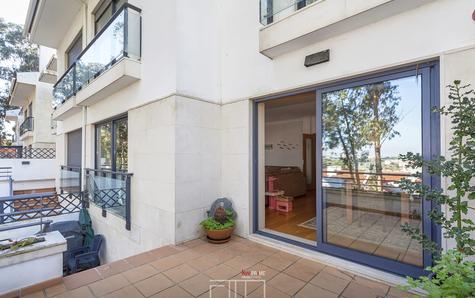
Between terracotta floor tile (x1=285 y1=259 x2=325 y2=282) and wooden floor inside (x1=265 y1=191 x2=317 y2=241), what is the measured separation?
67cm

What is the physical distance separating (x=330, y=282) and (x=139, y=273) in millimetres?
2069

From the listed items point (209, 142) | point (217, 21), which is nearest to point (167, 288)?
point (209, 142)

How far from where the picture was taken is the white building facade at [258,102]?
A: 232cm

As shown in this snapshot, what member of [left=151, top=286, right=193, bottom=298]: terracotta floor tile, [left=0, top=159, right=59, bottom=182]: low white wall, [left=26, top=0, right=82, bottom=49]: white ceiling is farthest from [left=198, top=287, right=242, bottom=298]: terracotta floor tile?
[left=0, top=159, right=59, bottom=182]: low white wall

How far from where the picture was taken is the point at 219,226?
345cm

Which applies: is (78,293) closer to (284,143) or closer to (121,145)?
(121,145)

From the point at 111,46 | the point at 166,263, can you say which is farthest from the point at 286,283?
the point at 111,46

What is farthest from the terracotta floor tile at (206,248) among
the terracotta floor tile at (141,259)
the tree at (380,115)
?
the tree at (380,115)

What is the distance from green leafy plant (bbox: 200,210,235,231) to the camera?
3.43 meters

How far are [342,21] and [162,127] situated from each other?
272 cm

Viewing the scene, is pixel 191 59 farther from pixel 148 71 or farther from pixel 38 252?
pixel 38 252

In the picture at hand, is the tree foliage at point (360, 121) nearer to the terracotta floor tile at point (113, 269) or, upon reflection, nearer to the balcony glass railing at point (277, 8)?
the balcony glass railing at point (277, 8)

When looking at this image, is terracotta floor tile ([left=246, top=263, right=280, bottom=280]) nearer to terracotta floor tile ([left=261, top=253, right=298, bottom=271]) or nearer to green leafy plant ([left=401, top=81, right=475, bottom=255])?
terracotta floor tile ([left=261, top=253, right=298, bottom=271])

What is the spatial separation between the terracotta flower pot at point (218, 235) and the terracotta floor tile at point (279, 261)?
0.77m
